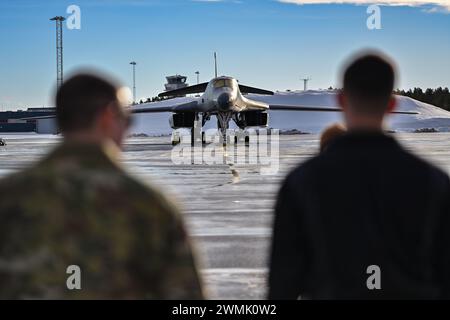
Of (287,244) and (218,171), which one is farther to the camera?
(218,171)

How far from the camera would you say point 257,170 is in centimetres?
2644

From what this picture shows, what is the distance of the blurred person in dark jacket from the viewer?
3525mm

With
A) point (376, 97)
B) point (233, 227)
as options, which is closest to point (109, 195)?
point (376, 97)

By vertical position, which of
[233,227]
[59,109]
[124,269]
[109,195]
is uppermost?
[59,109]

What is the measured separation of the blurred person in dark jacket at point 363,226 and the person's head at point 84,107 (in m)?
0.96

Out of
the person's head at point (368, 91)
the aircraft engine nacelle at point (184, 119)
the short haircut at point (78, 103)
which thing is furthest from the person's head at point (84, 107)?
the aircraft engine nacelle at point (184, 119)

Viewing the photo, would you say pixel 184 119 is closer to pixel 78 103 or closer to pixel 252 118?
pixel 252 118

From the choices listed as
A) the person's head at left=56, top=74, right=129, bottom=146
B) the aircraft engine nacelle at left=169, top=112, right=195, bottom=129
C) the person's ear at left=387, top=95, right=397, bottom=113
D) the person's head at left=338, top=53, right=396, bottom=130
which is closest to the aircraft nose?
the aircraft engine nacelle at left=169, top=112, right=195, bottom=129

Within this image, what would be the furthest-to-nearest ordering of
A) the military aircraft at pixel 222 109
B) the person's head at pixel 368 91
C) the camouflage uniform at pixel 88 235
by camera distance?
the military aircraft at pixel 222 109 < the person's head at pixel 368 91 < the camouflage uniform at pixel 88 235

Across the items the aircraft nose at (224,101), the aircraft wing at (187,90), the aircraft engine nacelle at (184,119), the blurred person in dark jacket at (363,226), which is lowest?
the blurred person in dark jacket at (363,226)

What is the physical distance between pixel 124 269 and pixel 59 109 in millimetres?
736

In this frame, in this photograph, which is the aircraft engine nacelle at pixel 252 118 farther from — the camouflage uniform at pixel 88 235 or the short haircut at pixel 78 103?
the camouflage uniform at pixel 88 235

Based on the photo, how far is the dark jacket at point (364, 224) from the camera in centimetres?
352
